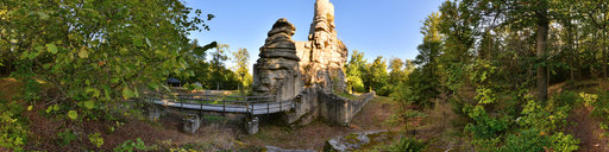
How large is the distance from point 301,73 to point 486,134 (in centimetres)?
1526

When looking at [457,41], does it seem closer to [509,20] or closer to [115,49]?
[509,20]

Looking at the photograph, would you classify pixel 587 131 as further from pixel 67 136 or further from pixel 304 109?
pixel 304 109

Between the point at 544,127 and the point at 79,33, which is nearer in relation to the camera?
the point at 79,33

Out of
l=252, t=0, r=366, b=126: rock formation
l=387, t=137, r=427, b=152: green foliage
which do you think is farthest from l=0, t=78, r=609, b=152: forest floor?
l=387, t=137, r=427, b=152: green foliage

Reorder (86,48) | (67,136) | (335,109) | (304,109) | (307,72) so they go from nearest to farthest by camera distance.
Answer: (86,48) < (67,136) < (304,109) < (335,109) < (307,72)

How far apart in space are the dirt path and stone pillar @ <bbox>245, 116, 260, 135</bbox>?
1322cm

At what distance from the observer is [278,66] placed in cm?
1925

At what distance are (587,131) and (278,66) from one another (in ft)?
→ 53.6

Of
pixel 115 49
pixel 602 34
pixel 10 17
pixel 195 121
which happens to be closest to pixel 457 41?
pixel 602 34

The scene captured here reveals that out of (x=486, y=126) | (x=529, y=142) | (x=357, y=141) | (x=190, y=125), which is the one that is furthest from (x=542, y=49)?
(x=190, y=125)

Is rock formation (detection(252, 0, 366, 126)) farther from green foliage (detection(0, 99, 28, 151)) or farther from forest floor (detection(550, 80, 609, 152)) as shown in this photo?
green foliage (detection(0, 99, 28, 151))

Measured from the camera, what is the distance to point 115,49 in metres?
3.78

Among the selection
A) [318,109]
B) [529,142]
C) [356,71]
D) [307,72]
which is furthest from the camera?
[356,71]

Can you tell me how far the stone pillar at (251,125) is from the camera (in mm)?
14344
